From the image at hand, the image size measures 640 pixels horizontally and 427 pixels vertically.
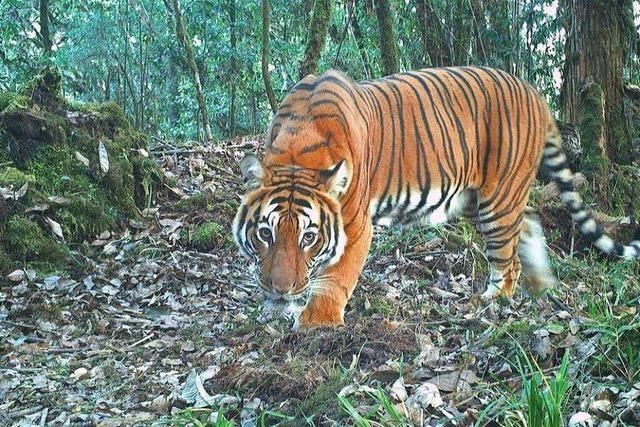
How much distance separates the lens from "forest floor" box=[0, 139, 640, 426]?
3100 mm

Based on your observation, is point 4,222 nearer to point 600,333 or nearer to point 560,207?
point 600,333

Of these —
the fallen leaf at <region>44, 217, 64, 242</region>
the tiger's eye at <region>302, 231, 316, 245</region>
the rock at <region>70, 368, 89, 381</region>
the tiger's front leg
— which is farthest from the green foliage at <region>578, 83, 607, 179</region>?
the rock at <region>70, 368, 89, 381</region>

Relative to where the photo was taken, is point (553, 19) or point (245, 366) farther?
point (553, 19)

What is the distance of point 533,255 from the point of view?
672 cm

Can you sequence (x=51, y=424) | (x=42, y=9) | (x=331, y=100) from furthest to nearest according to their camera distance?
1. (x=42, y=9)
2. (x=331, y=100)
3. (x=51, y=424)

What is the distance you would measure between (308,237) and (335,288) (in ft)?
1.72

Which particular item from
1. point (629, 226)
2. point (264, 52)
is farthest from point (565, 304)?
point (264, 52)

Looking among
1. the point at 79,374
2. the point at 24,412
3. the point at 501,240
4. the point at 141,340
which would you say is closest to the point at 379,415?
the point at 24,412

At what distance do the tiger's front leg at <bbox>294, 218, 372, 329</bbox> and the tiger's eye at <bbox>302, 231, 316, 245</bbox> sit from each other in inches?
11.6

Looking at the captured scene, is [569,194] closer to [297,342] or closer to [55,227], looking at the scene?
[297,342]

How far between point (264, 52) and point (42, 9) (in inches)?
286

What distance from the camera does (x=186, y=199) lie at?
739 centimetres

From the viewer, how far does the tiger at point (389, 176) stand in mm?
4484

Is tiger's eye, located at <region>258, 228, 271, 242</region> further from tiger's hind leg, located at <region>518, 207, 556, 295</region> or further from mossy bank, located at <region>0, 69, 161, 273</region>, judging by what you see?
tiger's hind leg, located at <region>518, 207, 556, 295</region>
